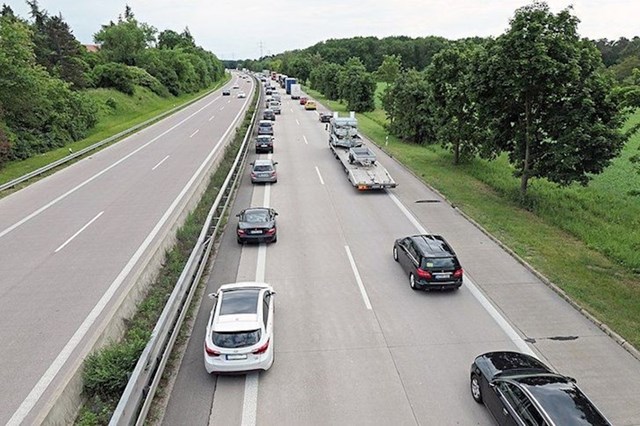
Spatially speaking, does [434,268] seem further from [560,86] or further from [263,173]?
[263,173]

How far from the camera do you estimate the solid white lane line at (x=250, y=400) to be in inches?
378

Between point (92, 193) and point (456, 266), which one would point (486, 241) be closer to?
point (456, 266)

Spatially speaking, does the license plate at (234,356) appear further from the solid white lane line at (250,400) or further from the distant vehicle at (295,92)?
the distant vehicle at (295,92)

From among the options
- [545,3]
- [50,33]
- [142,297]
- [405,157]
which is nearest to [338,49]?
[50,33]

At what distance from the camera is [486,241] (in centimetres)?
1922

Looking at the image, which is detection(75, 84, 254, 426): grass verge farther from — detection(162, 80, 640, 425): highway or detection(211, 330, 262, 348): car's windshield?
detection(211, 330, 262, 348): car's windshield

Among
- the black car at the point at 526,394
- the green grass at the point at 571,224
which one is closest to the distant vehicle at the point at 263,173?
the green grass at the point at 571,224

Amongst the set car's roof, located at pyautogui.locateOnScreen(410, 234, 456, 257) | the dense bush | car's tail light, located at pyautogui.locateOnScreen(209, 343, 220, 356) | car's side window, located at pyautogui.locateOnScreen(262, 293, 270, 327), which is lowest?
car's tail light, located at pyautogui.locateOnScreen(209, 343, 220, 356)

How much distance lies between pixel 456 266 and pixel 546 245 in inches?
242

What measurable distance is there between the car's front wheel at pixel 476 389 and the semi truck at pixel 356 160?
1635 cm

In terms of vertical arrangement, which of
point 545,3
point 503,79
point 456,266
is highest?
point 545,3

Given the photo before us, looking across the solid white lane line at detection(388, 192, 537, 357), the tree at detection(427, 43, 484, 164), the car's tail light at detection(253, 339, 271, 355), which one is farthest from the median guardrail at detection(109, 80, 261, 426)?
the tree at detection(427, 43, 484, 164)

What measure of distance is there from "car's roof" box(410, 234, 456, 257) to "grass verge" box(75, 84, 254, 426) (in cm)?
799

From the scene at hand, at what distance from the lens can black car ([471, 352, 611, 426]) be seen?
8078 mm
